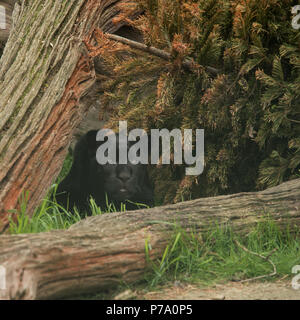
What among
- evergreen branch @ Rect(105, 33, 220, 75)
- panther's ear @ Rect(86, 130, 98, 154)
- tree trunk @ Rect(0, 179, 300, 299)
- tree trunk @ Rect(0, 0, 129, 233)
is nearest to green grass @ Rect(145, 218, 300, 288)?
tree trunk @ Rect(0, 179, 300, 299)

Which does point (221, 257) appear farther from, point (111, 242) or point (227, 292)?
point (111, 242)

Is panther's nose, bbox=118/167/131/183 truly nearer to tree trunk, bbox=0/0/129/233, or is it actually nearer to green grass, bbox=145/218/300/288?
tree trunk, bbox=0/0/129/233

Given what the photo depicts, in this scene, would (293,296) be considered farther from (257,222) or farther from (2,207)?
(2,207)

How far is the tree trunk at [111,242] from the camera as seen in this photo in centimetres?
229

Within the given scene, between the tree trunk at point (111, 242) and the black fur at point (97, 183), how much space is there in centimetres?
143

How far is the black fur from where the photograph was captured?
4.72m

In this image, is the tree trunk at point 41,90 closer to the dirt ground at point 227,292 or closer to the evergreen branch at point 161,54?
the evergreen branch at point 161,54

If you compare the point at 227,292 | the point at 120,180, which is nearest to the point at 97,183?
the point at 120,180

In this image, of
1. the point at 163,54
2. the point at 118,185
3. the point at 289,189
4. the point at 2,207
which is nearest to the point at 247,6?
the point at 163,54

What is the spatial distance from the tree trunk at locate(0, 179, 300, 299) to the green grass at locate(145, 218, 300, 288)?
60 mm

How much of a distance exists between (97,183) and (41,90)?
1298mm

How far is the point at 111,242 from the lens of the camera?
8.79ft

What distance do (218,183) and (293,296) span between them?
1.83 metres

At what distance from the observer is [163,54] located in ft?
13.0
